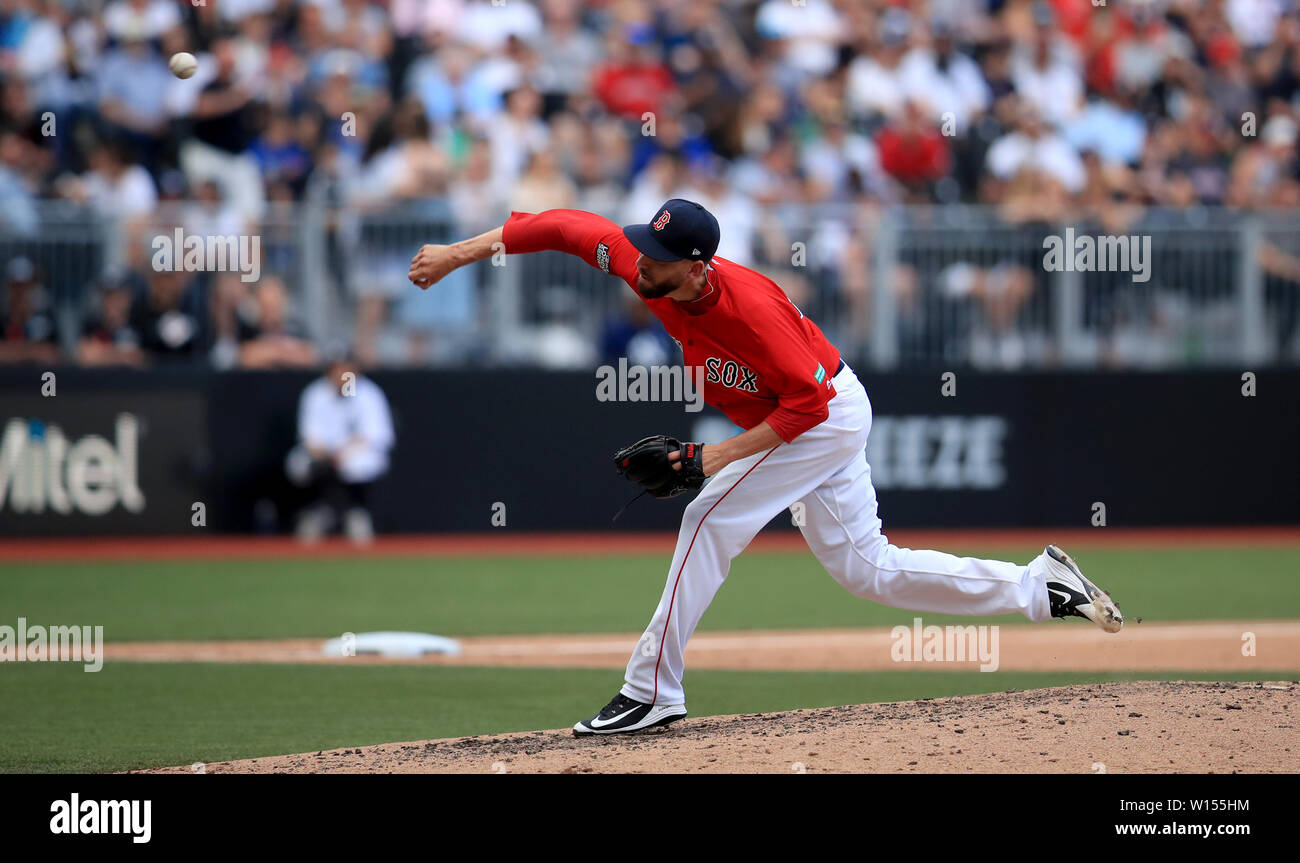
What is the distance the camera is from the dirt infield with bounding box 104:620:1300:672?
30.2ft

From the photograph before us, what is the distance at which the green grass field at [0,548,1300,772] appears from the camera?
7215 millimetres

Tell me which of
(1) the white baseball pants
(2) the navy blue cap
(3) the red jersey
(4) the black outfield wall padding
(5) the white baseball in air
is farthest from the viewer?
(4) the black outfield wall padding

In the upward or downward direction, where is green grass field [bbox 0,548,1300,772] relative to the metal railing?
downward

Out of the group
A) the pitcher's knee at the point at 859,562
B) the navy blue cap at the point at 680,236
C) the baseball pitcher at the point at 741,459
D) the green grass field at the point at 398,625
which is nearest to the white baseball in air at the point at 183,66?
the baseball pitcher at the point at 741,459

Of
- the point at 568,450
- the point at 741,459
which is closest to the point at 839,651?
the point at 741,459

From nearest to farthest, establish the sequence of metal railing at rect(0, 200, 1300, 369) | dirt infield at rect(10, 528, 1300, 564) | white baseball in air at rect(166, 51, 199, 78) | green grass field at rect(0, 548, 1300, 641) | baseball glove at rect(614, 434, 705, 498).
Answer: baseball glove at rect(614, 434, 705, 498) → white baseball in air at rect(166, 51, 199, 78) → green grass field at rect(0, 548, 1300, 641) → dirt infield at rect(10, 528, 1300, 564) → metal railing at rect(0, 200, 1300, 369)

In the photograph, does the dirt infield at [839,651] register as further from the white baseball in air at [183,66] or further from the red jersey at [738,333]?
the white baseball in air at [183,66]
